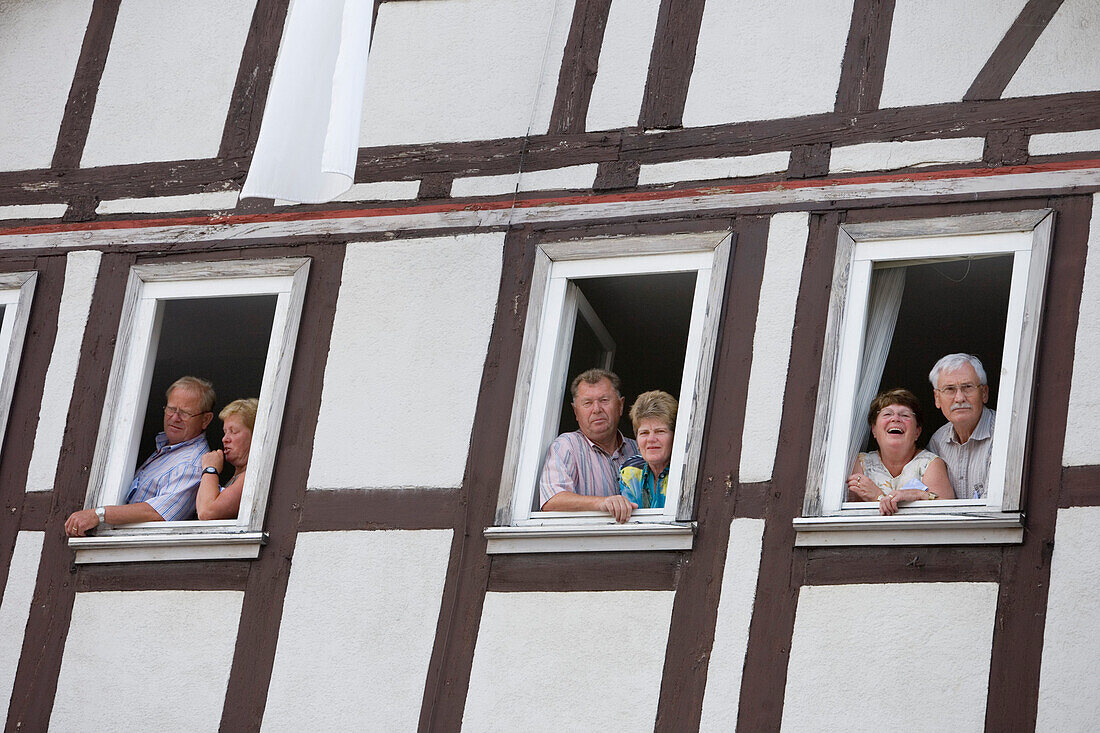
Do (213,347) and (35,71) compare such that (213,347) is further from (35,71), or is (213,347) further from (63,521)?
(63,521)

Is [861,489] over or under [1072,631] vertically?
over

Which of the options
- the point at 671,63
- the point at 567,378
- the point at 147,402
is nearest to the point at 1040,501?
the point at 567,378

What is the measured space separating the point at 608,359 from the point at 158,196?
2.40 meters

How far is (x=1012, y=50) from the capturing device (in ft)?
27.5

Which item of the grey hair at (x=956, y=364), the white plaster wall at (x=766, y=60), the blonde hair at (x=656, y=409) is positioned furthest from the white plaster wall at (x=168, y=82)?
the grey hair at (x=956, y=364)

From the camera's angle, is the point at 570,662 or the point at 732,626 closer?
the point at 732,626

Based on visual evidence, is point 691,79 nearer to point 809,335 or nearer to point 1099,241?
point 809,335

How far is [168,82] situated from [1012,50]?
13.9 ft

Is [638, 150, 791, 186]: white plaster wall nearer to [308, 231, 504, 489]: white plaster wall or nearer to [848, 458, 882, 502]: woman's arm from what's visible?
[308, 231, 504, 489]: white plaster wall

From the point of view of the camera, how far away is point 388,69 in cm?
947

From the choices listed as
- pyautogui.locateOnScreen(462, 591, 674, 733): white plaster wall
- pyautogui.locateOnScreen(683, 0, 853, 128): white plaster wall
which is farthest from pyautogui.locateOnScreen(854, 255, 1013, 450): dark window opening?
pyautogui.locateOnScreen(462, 591, 674, 733): white plaster wall

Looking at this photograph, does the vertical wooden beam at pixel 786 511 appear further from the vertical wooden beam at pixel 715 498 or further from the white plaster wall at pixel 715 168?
the white plaster wall at pixel 715 168

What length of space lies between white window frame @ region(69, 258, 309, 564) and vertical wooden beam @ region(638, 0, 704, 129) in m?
1.82

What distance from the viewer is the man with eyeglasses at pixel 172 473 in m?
8.82
